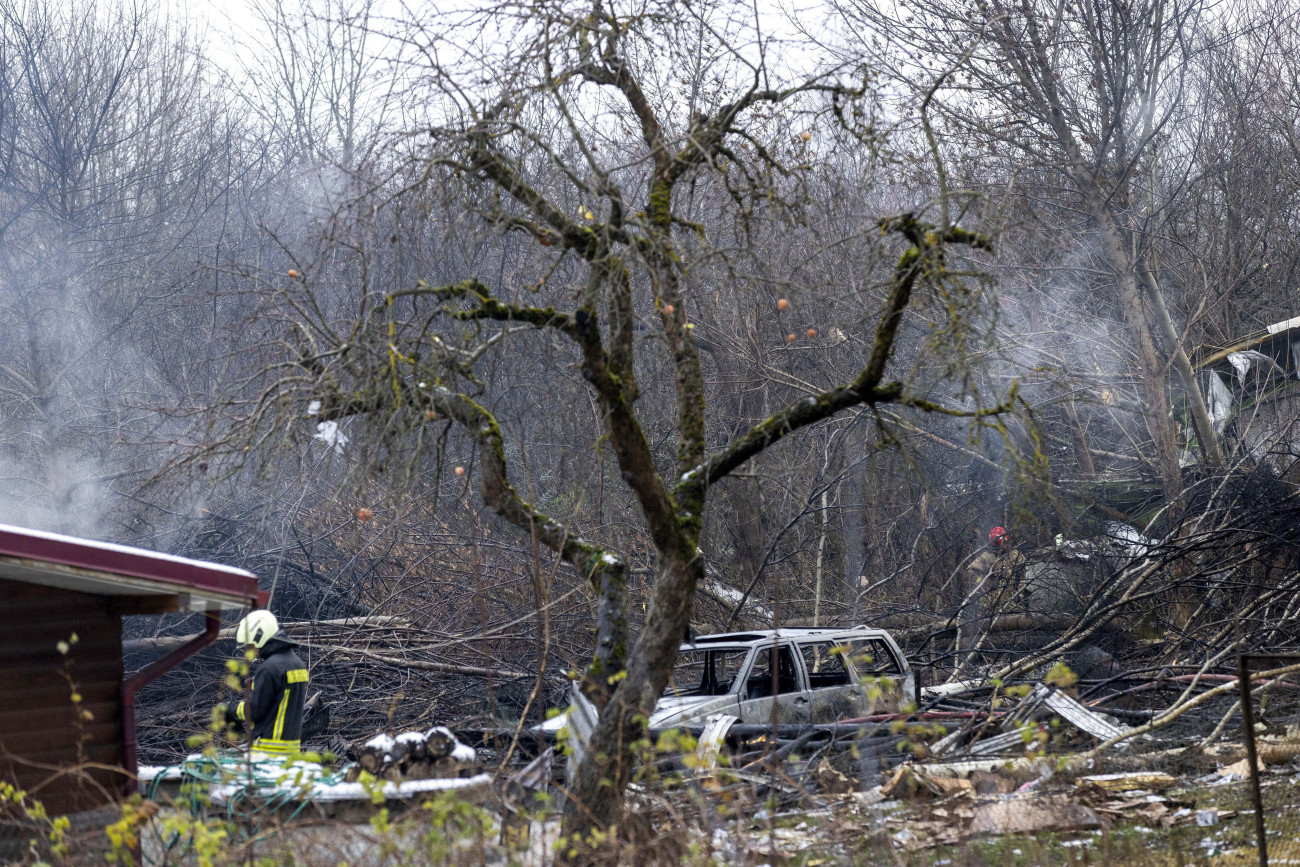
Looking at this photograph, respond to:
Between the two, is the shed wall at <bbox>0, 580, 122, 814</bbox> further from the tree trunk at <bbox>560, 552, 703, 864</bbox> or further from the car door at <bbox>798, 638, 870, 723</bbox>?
the car door at <bbox>798, 638, 870, 723</bbox>

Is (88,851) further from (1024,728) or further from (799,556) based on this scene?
(799,556)

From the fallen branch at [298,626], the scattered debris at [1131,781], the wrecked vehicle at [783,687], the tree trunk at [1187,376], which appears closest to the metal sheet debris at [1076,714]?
the scattered debris at [1131,781]

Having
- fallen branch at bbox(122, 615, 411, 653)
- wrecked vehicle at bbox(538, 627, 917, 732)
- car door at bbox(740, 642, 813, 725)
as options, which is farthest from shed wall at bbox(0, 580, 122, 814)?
fallen branch at bbox(122, 615, 411, 653)

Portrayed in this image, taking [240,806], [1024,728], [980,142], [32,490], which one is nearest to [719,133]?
[1024,728]

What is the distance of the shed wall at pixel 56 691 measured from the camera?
22.2ft

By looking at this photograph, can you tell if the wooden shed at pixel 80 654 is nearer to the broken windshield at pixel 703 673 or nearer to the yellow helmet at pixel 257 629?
the yellow helmet at pixel 257 629

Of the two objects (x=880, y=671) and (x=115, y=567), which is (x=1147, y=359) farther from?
Result: (x=115, y=567)

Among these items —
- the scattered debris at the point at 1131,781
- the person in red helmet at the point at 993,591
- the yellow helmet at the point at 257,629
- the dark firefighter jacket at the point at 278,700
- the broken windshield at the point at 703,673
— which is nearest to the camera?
the dark firefighter jacket at the point at 278,700

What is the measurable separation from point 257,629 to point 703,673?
5.03 m

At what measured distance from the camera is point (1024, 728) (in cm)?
540

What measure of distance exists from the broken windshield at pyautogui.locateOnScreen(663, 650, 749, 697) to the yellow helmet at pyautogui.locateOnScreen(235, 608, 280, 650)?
314 cm

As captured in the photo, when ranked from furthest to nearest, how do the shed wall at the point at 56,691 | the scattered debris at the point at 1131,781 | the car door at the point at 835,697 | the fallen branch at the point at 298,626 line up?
1. the fallen branch at the point at 298,626
2. the car door at the point at 835,697
3. the scattered debris at the point at 1131,781
4. the shed wall at the point at 56,691

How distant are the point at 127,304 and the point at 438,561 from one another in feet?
30.2

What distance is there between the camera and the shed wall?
6.76 metres
